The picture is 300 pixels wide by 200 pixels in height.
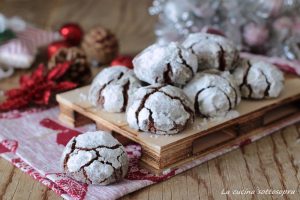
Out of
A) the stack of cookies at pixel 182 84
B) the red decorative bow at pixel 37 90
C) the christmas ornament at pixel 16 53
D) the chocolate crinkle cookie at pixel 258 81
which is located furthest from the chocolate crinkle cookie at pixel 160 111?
the christmas ornament at pixel 16 53

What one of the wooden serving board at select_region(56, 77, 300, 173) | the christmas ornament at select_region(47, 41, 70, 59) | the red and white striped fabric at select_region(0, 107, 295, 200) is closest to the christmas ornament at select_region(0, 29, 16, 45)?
the christmas ornament at select_region(47, 41, 70, 59)

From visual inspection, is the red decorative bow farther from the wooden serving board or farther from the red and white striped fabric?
the wooden serving board

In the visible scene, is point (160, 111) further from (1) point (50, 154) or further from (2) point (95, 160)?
(1) point (50, 154)

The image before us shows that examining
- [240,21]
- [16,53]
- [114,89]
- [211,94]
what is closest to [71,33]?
[16,53]

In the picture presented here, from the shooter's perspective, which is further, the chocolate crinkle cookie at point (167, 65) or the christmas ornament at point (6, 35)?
the christmas ornament at point (6, 35)

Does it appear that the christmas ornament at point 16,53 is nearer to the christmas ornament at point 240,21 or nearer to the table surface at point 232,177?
the christmas ornament at point 240,21

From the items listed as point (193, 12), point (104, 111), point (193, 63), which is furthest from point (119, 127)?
point (193, 12)
